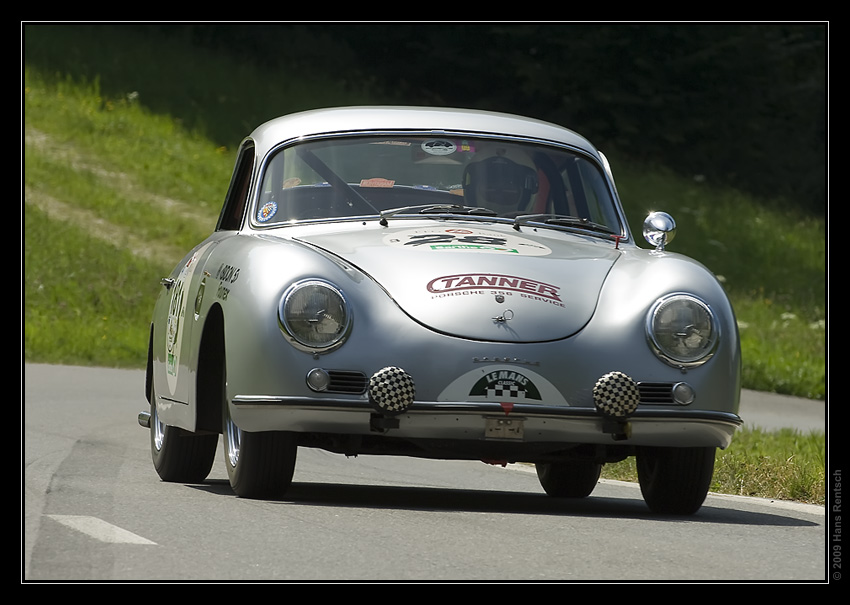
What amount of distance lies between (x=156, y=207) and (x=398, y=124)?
21.9m

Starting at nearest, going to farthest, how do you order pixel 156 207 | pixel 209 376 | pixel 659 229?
pixel 209 376
pixel 659 229
pixel 156 207

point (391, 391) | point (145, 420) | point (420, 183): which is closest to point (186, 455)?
point (145, 420)

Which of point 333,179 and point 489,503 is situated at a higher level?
point 333,179

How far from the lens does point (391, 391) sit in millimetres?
6492

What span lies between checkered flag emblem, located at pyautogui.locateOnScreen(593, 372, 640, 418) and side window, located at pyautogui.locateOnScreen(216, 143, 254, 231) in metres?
2.43

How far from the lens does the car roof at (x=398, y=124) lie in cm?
817

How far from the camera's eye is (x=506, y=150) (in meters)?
8.17

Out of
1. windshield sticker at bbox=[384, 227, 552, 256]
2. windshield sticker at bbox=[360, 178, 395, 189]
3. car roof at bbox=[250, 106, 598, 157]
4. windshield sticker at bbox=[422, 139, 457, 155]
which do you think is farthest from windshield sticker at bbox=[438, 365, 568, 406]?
car roof at bbox=[250, 106, 598, 157]

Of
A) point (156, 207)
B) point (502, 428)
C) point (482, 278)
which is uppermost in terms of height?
point (156, 207)

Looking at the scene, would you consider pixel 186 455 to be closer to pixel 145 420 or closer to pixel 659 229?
pixel 145 420

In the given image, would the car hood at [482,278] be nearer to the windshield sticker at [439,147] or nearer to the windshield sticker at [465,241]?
the windshield sticker at [465,241]

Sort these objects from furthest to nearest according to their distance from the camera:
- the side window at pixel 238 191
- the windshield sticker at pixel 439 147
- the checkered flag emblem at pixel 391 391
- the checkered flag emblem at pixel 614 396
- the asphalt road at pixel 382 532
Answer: the side window at pixel 238 191 → the windshield sticker at pixel 439 147 → the checkered flag emblem at pixel 614 396 → the checkered flag emblem at pixel 391 391 → the asphalt road at pixel 382 532

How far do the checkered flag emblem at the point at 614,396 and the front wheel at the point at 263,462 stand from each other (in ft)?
4.03

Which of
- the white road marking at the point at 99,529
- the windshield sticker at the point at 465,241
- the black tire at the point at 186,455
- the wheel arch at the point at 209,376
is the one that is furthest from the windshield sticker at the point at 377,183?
the white road marking at the point at 99,529
